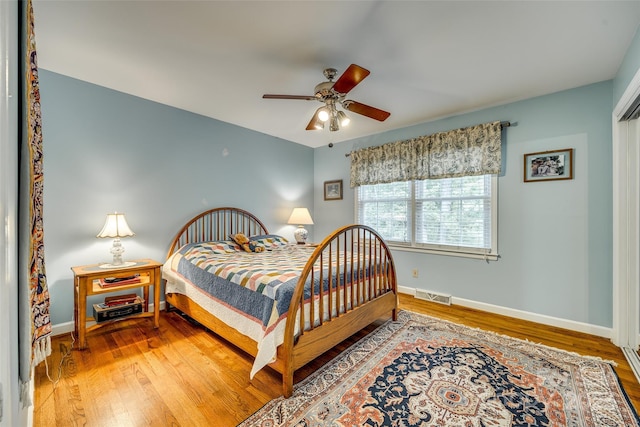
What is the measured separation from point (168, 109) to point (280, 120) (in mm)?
1356

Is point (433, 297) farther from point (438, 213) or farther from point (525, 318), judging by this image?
point (438, 213)

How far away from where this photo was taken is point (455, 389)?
6.10 ft

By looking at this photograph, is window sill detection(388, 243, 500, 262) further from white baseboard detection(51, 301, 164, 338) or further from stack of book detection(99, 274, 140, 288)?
white baseboard detection(51, 301, 164, 338)

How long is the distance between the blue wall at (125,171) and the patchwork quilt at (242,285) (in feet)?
2.03

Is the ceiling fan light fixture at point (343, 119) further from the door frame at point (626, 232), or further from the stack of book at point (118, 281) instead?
the stack of book at point (118, 281)

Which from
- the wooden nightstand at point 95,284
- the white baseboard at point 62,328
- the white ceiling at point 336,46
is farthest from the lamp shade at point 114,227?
the white ceiling at point 336,46

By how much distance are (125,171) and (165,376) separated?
2.14 meters

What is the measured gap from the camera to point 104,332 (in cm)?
272

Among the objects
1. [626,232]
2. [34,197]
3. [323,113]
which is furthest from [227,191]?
[626,232]

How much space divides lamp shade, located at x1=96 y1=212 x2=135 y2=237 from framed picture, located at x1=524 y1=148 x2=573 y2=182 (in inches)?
165

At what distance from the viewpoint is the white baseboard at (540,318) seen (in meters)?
2.67

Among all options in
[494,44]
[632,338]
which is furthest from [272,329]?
[632,338]

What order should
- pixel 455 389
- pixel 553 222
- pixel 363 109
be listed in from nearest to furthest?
1. pixel 455 389
2. pixel 363 109
3. pixel 553 222

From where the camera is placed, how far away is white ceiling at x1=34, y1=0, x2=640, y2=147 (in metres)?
1.76
